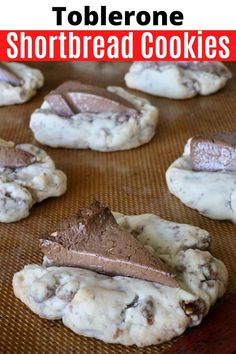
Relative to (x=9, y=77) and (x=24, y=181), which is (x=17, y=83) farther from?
(x=24, y=181)

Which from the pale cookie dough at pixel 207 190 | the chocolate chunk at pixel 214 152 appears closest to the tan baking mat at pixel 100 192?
the pale cookie dough at pixel 207 190

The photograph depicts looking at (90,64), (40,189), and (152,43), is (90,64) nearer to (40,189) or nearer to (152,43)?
(152,43)

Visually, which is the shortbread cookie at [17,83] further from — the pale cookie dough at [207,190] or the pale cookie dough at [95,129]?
the pale cookie dough at [207,190]

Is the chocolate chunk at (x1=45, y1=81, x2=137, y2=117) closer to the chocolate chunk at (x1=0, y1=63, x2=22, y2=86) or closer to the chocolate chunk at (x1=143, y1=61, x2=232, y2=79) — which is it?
the chocolate chunk at (x1=0, y1=63, x2=22, y2=86)

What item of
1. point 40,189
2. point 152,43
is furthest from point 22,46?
point 40,189

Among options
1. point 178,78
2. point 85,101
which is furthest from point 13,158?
point 178,78

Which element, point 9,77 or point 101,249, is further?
point 9,77
